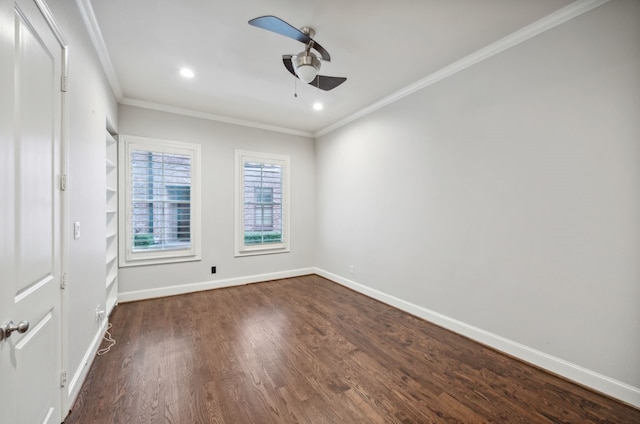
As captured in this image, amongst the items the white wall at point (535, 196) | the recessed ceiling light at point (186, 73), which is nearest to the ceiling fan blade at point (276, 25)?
the recessed ceiling light at point (186, 73)

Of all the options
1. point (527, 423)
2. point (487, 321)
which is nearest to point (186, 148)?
point (487, 321)

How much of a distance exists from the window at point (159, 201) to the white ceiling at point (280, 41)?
75 cm

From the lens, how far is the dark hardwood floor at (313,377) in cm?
172

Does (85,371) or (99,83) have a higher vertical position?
(99,83)

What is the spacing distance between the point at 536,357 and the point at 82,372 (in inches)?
143

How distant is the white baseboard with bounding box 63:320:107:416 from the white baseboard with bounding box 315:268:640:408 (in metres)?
3.22

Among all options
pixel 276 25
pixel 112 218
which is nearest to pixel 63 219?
pixel 276 25

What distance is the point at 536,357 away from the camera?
224cm

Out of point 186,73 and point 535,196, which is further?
point 186,73

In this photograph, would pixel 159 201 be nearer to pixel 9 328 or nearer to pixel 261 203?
pixel 261 203

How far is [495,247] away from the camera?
254 cm

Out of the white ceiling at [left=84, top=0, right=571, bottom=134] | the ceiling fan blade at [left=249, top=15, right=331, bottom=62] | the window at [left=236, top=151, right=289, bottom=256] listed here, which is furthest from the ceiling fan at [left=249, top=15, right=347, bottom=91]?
the window at [left=236, top=151, right=289, bottom=256]

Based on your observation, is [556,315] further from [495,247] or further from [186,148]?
[186,148]

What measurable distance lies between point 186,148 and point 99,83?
5.10 feet
